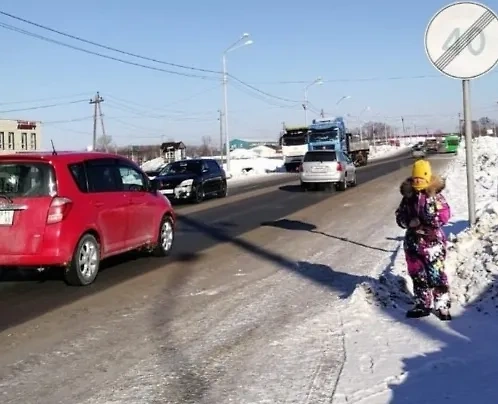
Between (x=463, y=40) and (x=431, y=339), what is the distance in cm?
310

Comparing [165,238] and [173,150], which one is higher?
[173,150]

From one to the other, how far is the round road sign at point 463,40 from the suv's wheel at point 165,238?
18.2ft

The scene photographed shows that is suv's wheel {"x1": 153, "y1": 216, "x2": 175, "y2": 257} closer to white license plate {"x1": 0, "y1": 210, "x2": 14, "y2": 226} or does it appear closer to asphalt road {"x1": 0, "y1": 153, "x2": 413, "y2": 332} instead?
asphalt road {"x1": 0, "y1": 153, "x2": 413, "y2": 332}

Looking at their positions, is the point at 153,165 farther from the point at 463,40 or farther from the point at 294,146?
the point at 463,40

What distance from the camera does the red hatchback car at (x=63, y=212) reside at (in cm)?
800

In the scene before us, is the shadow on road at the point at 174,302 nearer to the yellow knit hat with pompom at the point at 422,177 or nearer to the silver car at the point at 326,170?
the yellow knit hat with pompom at the point at 422,177

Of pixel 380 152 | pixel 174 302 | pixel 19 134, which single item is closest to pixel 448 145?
pixel 380 152

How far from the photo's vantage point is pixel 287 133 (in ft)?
159

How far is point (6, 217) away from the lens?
26.3 feet

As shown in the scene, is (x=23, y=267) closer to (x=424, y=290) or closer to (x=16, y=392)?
(x=16, y=392)

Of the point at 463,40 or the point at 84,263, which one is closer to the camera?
the point at 463,40

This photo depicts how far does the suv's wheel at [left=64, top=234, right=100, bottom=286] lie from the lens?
8294 millimetres

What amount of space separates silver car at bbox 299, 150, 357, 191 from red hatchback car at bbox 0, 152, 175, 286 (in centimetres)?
1688

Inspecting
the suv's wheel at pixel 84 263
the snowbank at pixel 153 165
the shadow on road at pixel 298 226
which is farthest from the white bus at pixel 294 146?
the suv's wheel at pixel 84 263
